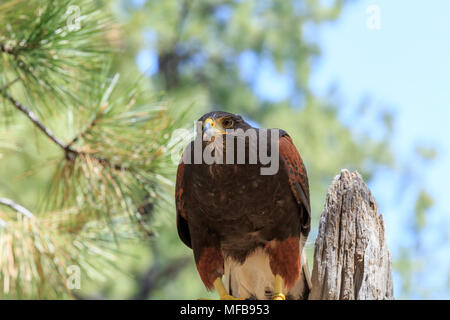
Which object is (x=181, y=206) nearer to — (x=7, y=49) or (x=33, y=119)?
(x=33, y=119)

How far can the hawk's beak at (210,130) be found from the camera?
1619mm

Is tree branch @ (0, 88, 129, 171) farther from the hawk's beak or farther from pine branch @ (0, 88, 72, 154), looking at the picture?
the hawk's beak

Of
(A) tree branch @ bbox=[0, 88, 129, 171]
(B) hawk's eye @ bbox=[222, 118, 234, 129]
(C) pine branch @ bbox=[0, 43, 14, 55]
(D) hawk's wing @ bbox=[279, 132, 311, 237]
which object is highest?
(C) pine branch @ bbox=[0, 43, 14, 55]

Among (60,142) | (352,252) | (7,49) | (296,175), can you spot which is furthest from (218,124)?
(7,49)

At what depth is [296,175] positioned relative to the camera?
6.38ft

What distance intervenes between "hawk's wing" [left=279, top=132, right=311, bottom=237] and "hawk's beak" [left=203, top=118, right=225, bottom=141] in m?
0.33

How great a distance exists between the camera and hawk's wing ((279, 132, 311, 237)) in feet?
6.29

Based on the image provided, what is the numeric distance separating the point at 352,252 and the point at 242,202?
552 millimetres

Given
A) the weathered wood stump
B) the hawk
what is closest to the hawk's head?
the hawk

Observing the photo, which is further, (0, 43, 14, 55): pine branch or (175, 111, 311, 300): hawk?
(0, 43, 14, 55): pine branch

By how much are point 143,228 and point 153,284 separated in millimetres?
5200

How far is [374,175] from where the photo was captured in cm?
755
